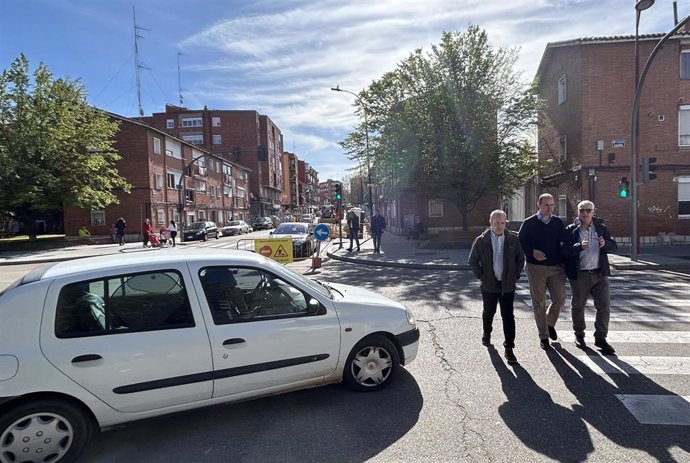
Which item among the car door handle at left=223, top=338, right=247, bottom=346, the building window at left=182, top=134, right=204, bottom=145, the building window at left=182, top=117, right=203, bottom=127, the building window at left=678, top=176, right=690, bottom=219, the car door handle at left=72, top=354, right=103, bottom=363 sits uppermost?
the building window at left=182, top=117, right=203, bottom=127

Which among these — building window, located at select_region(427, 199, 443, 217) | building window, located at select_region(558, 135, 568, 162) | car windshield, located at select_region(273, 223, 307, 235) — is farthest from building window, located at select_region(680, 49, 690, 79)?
car windshield, located at select_region(273, 223, 307, 235)

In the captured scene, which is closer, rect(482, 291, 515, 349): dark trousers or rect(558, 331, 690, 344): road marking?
rect(482, 291, 515, 349): dark trousers

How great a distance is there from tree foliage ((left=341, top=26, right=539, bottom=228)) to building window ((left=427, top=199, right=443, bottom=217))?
Result: 304 inches

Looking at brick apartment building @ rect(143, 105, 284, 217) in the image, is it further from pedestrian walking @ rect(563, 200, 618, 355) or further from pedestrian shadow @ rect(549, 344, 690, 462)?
pedestrian shadow @ rect(549, 344, 690, 462)

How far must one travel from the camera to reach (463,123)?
18.5 metres

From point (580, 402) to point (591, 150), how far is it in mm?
17703

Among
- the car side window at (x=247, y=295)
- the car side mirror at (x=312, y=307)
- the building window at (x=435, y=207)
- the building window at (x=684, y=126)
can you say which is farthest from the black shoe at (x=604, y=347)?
the building window at (x=435, y=207)

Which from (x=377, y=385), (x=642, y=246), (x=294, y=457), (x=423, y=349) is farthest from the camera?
(x=642, y=246)

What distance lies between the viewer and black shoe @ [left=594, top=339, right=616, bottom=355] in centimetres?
478

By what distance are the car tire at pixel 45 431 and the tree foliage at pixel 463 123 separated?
17.1 metres

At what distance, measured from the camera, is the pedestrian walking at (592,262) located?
482 cm

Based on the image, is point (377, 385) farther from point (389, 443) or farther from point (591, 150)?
point (591, 150)

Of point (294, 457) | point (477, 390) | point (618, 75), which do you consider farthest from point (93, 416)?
point (618, 75)

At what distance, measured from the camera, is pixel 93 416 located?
2.92 metres
